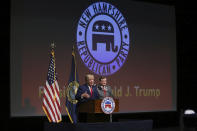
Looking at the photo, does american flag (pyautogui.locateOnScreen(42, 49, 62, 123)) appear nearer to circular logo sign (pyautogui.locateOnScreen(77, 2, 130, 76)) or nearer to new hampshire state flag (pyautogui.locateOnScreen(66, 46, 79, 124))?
new hampshire state flag (pyautogui.locateOnScreen(66, 46, 79, 124))

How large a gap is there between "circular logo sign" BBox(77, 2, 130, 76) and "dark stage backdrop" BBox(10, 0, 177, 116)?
54 mm

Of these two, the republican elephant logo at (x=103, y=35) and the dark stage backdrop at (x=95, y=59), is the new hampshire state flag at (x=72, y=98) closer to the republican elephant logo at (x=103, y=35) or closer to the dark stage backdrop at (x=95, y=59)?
the dark stage backdrop at (x=95, y=59)

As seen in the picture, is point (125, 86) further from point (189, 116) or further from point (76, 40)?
point (189, 116)

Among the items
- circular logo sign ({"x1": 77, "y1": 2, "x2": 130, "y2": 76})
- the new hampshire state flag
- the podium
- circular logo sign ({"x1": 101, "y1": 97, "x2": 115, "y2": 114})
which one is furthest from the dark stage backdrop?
circular logo sign ({"x1": 101, "y1": 97, "x2": 115, "y2": 114})

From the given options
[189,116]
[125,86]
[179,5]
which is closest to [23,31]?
[125,86]

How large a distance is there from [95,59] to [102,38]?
542 millimetres

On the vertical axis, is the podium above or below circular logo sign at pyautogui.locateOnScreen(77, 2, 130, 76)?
below

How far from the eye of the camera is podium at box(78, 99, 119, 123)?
16.6 ft

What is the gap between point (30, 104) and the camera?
26.5 ft

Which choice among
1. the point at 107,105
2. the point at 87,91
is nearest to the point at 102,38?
the point at 87,91

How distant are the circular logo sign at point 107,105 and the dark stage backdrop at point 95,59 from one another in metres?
3.51

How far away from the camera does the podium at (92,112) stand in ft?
16.6

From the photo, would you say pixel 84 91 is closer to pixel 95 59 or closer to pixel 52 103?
pixel 52 103

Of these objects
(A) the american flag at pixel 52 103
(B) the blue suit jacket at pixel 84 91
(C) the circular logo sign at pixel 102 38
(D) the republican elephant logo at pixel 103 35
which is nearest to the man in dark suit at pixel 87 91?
(B) the blue suit jacket at pixel 84 91
